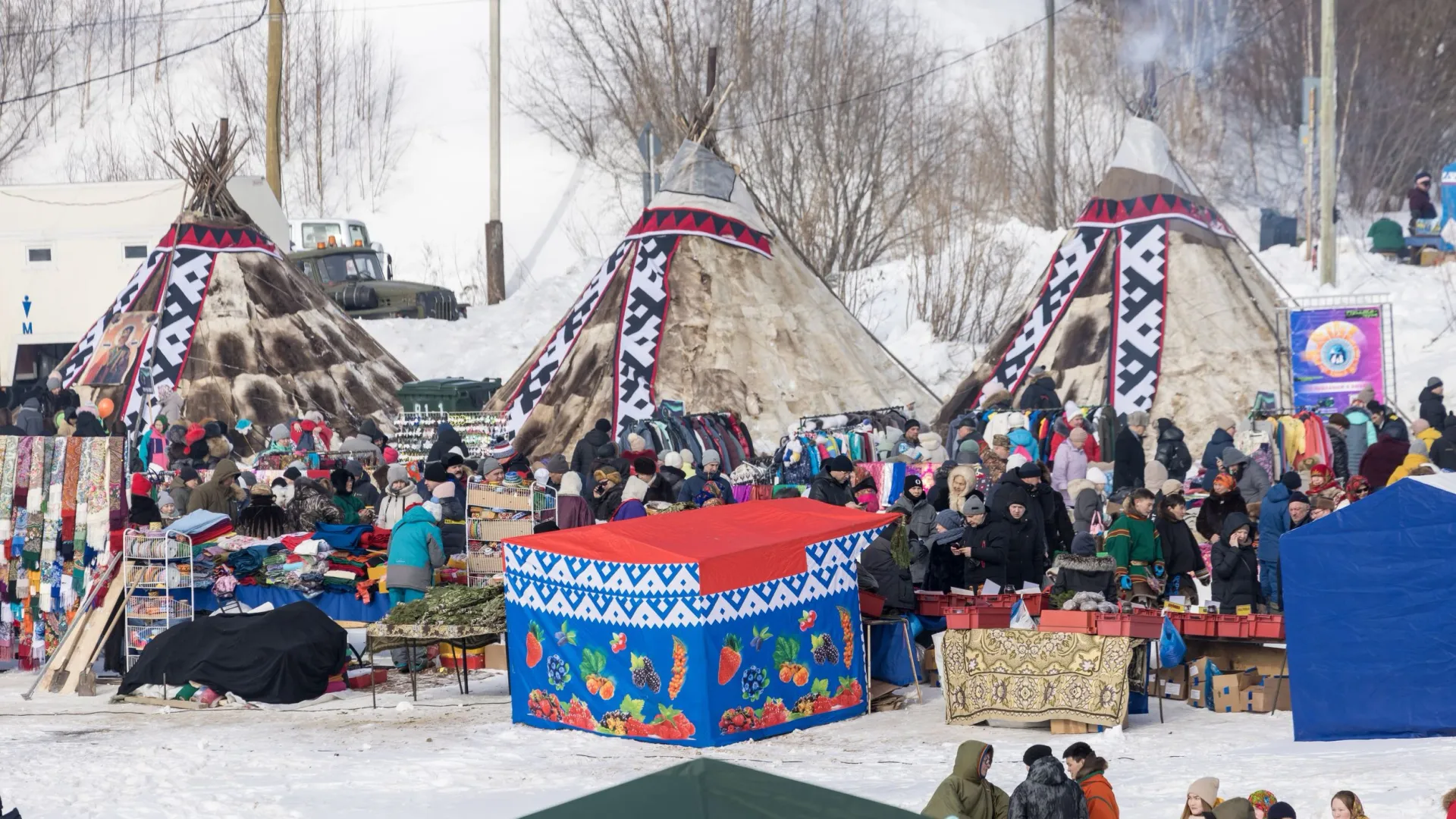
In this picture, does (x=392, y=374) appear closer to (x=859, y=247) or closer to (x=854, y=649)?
(x=859, y=247)

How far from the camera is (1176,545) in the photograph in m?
12.5

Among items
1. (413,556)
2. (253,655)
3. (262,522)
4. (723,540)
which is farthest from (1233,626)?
(262,522)

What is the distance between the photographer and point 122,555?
1364 centimetres

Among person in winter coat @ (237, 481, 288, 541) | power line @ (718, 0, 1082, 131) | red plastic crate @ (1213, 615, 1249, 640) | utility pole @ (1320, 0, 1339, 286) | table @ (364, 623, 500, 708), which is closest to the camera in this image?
red plastic crate @ (1213, 615, 1249, 640)

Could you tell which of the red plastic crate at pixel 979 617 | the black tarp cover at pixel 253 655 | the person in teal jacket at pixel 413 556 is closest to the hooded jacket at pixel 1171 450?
the red plastic crate at pixel 979 617

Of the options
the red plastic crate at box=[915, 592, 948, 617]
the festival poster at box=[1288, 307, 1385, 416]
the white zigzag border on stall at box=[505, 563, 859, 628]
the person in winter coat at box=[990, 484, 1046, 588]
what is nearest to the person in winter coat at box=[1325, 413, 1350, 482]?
the festival poster at box=[1288, 307, 1385, 416]

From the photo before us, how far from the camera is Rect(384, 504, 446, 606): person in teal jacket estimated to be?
1347cm

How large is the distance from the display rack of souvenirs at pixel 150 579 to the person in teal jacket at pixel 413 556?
1441 mm

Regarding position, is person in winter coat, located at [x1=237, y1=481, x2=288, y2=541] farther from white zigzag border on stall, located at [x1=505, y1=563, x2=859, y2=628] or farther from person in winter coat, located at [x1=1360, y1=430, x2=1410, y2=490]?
person in winter coat, located at [x1=1360, y1=430, x2=1410, y2=490]

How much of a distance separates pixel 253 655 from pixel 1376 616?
7.01 metres

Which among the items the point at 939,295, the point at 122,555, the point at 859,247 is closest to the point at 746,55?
the point at 859,247

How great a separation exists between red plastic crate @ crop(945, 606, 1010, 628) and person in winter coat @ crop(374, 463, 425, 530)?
15.8 ft

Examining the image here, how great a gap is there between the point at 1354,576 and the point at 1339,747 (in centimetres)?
91

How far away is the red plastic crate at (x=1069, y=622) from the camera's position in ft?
36.6
